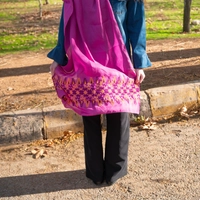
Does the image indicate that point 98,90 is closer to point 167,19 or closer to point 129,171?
point 129,171

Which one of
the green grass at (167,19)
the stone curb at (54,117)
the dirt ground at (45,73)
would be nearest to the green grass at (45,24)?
the green grass at (167,19)

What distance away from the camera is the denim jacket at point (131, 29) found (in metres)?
3.08

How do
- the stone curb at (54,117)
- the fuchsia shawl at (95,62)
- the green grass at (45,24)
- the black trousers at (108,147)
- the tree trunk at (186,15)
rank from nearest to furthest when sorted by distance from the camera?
the fuchsia shawl at (95,62)
the black trousers at (108,147)
the stone curb at (54,117)
the green grass at (45,24)
the tree trunk at (186,15)

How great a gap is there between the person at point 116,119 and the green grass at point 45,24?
4.80 m

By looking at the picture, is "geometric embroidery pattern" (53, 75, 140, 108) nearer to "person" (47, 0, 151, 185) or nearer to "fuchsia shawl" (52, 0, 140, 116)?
"fuchsia shawl" (52, 0, 140, 116)

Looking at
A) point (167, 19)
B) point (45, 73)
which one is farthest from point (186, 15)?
point (45, 73)

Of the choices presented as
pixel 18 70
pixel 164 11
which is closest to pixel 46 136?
pixel 18 70

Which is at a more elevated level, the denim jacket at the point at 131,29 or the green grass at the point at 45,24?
the denim jacket at the point at 131,29

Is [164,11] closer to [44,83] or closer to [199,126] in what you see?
[44,83]

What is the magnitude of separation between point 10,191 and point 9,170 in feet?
1.22

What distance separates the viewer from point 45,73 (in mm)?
6328

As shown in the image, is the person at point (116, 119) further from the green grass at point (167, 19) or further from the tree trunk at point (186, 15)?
the tree trunk at point (186, 15)

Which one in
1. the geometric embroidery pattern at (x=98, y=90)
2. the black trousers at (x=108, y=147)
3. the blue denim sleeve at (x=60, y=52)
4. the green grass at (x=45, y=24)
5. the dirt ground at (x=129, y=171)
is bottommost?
the dirt ground at (x=129, y=171)

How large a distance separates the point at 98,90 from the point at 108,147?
22.0 inches
